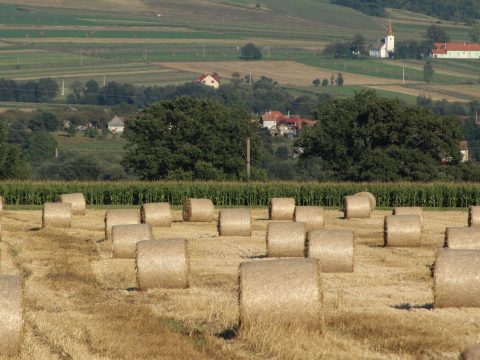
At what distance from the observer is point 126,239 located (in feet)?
101

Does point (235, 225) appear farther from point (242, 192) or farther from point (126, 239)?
point (242, 192)

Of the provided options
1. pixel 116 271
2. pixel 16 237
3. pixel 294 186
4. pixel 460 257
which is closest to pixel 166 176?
pixel 294 186

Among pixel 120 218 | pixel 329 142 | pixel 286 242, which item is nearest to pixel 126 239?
pixel 286 242

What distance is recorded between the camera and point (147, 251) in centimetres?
2328

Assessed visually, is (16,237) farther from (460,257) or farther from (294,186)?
(294,186)

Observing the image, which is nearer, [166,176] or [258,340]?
[258,340]

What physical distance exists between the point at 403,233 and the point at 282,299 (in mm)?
19087

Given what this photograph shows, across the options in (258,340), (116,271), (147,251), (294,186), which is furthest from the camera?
(294,186)

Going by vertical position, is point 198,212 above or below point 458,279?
below

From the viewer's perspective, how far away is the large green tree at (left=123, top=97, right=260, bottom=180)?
301 ft

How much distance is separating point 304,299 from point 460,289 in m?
3.20

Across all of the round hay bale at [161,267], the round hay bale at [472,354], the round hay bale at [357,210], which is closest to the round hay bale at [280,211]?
the round hay bale at [357,210]

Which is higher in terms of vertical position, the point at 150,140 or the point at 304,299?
the point at 304,299

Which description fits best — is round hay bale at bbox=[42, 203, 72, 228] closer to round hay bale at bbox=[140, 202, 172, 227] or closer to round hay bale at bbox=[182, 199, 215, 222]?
round hay bale at bbox=[140, 202, 172, 227]
